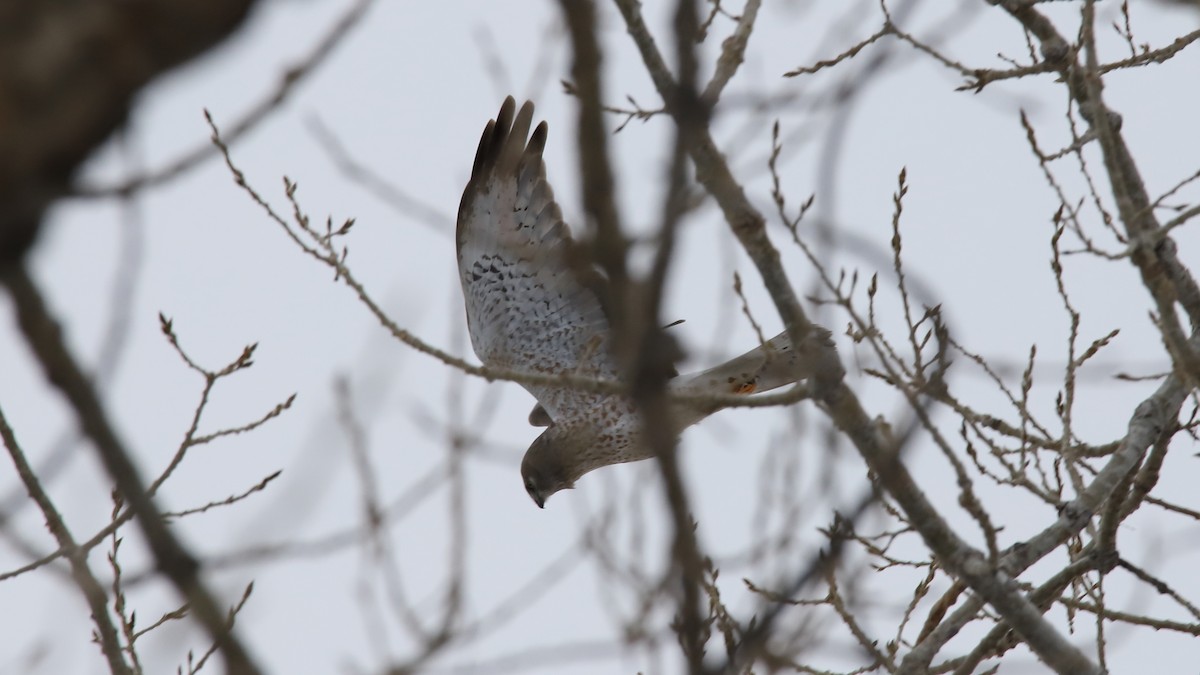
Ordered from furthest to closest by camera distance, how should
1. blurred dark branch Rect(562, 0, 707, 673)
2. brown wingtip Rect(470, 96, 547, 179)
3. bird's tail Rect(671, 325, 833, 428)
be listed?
brown wingtip Rect(470, 96, 547, 179), bird's tail Rect(671, 325, 833, 428), blurred dark branch Rect(562, 0, 707, 673)

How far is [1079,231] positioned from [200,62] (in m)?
2.99

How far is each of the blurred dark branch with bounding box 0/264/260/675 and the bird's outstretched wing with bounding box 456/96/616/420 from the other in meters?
4.58

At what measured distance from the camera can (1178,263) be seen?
406 centimetres

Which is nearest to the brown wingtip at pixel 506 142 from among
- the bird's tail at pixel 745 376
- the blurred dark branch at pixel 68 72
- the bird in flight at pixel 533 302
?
the bird in flight at pixel 533 302

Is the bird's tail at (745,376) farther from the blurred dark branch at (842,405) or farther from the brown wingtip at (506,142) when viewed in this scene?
the blurred dark branch at (842,405)

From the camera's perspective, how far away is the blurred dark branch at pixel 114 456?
1.36 metres

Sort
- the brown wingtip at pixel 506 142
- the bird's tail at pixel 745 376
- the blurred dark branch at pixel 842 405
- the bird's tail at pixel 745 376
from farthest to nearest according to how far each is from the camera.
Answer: the brown wingtip at pixel 506 142
the bird's tail at pixel 745 376
the bird's tail at pixel 745 376
the blurred dark branch at pixel 842 405

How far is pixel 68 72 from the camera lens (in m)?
1.39

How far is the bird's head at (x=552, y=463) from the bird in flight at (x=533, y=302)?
0.06 feet

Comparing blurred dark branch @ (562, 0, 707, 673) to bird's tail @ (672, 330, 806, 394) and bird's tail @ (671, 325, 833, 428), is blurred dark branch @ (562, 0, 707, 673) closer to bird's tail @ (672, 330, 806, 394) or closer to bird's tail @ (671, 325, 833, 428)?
bird's tail @ (671, 325, 833, 428)

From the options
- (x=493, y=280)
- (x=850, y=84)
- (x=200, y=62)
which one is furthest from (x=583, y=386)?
(x=493, y=280)

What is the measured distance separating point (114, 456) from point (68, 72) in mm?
413

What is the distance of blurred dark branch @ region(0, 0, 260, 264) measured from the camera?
54.3 inches

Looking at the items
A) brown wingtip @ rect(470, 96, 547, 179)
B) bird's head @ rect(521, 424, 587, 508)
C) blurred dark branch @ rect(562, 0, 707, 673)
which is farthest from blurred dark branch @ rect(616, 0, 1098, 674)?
bird's head @ rect(521, 424, 587, 508)
